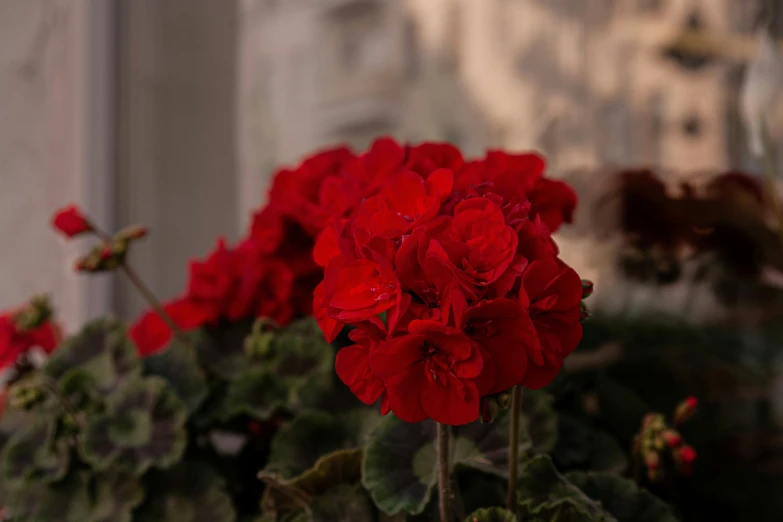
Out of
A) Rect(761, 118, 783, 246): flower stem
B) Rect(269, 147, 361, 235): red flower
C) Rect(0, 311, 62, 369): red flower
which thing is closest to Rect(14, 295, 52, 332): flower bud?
Rect(0, 311, 62, 369): red flower

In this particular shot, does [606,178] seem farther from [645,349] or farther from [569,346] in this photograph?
[569,346]

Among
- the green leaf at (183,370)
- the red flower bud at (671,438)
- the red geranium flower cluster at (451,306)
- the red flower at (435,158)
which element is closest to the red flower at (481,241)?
the red geranium flower cluster at (451,306)

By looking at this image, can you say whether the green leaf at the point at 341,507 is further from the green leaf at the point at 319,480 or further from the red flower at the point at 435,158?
the red flower at the point at 435,158

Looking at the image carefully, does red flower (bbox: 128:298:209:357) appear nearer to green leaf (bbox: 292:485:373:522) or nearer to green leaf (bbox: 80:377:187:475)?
green leaf (bbox: 80:377:187:475)

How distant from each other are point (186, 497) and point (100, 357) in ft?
0.52

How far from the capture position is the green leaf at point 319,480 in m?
0.42

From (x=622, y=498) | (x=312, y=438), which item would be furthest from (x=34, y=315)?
(x=622, y=498)

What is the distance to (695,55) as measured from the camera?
0.71 m

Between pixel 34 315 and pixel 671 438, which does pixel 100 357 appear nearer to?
pixel 34 315

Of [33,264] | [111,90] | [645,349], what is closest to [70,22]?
[111,90]

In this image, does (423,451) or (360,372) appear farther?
(423,451)

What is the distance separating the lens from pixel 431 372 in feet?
0.98

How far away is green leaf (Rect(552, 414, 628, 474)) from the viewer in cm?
49

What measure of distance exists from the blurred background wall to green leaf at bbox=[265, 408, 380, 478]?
28 cm
